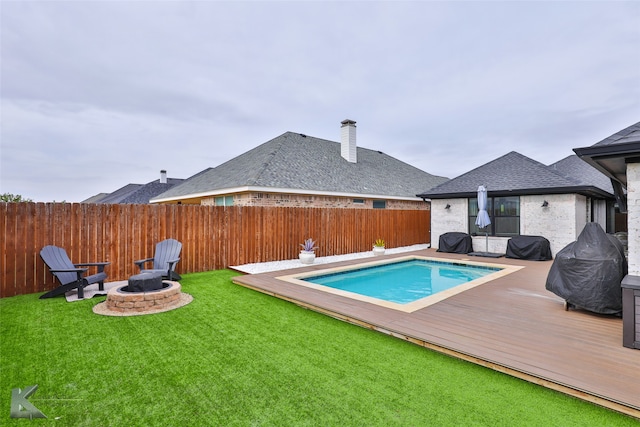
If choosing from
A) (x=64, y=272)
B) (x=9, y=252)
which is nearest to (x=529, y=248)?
(x=64, y=272)

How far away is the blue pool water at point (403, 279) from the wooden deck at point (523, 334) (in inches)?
60.5

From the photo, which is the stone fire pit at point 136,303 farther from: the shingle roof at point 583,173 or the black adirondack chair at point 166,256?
the shingle roof at point 583,173

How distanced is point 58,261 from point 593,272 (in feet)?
31.2

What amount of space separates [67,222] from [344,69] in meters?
12.6

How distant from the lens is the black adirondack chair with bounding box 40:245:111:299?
5.82 metres

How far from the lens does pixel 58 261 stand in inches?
243

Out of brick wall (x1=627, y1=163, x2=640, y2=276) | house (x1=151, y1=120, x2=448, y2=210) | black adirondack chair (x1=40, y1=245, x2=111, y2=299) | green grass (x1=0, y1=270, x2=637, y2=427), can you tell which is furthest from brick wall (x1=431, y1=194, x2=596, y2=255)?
black adirondack chair (x1=40, y1=245, x2=111, y2=299)

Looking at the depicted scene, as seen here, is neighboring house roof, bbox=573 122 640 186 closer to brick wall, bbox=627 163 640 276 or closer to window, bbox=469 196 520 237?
brick wall, bbox=627 163 640 276

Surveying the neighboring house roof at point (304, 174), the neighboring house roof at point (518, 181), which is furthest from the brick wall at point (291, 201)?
the neighboring house roof at point (518, 181)

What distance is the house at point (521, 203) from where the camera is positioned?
10.7m

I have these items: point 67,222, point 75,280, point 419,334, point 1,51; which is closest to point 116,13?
point 1,51

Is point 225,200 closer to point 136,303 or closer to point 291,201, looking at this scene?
point 291,201

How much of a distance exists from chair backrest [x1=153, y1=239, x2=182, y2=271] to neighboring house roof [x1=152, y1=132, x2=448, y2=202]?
487cm

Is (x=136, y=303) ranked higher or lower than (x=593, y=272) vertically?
lower
